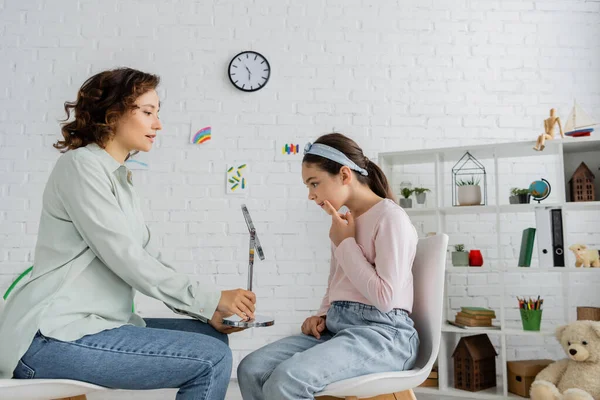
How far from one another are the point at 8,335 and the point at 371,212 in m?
1.05

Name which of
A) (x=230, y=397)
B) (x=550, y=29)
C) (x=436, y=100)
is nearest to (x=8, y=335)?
(x=230, y=397)

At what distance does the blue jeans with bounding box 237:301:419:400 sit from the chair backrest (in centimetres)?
5

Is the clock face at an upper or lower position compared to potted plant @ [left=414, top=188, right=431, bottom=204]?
upper

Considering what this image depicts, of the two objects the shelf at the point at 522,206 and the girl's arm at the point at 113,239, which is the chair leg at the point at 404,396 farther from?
the shelf at the point at 522,206

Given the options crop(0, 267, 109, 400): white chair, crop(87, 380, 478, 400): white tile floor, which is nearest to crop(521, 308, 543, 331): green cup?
crop(87, 380, 478, 400): white tile floor

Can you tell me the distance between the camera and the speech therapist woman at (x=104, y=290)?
1305mm

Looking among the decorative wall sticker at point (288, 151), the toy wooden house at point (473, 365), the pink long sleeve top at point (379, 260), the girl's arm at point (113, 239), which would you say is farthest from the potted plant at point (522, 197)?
the girl's arm at point (113, 239)

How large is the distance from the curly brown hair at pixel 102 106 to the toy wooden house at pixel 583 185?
2.25 m

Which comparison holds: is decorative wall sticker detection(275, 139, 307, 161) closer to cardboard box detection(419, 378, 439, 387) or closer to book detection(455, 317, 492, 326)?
book detection(455, 317, 492, 326)

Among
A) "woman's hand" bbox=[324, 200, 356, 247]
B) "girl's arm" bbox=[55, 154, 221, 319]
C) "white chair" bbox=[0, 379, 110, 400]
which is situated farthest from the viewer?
"woman's hand" bbox=[324, 200, 356, 247]

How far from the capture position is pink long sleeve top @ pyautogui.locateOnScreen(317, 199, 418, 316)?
149cm

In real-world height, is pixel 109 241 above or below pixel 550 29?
below

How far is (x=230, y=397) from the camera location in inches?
113

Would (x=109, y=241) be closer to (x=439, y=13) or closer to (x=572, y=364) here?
(x=572, y=364)
